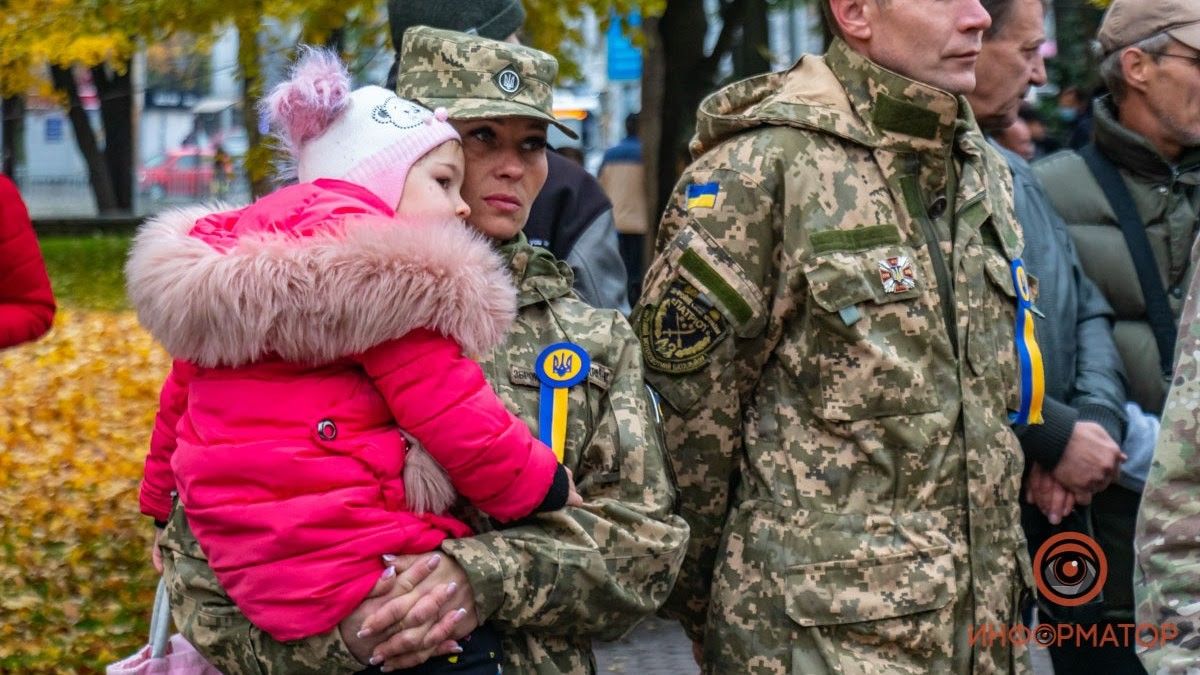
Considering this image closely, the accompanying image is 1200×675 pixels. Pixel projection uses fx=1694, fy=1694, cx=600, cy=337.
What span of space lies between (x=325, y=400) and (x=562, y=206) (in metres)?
1.78

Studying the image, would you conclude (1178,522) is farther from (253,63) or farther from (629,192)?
(629,192)

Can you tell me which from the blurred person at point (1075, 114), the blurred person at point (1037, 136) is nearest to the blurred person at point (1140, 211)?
the blurred person at point (1075, 114)

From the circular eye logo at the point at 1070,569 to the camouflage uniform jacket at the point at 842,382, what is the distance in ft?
2.16

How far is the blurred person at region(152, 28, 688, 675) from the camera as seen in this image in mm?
2855

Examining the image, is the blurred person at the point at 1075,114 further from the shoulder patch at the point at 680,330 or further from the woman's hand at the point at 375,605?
the woman's hand at the point at 375,605

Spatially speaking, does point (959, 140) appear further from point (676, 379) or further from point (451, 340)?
point (451, 340)

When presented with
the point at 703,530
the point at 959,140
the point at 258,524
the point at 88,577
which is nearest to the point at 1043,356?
the point at 959,140

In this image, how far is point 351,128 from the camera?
122 inches

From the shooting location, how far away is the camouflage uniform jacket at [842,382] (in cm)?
342

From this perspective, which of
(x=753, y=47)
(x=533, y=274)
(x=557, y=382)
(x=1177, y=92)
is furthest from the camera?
(x=753, y=47)

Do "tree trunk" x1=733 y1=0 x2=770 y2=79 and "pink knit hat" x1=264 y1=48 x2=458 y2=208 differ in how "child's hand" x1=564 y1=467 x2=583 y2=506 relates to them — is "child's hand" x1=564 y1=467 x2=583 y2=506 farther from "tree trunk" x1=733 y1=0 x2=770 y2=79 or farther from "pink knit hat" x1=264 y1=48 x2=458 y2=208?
"tree trunk" x1=733 y1=0 x2=770 y2=79

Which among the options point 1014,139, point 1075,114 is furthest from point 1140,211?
point 1075,114

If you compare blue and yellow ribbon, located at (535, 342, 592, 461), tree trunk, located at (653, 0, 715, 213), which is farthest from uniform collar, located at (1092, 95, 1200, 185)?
tree trunk, located at (653, 0, 715, 213)

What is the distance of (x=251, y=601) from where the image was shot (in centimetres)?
284
